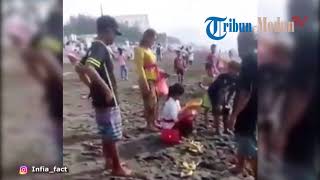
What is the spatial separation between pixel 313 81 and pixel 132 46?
955 millimetres

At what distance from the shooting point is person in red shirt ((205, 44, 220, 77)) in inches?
104

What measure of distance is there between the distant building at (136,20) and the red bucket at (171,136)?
539 millimetres

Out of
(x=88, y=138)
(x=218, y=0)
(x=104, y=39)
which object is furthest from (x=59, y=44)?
(x=218, y=0)

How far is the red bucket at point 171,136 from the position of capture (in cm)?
270

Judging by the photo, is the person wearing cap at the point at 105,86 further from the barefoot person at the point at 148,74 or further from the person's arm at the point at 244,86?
the person's arm at the point at 244,86

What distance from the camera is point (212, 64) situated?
2.67m

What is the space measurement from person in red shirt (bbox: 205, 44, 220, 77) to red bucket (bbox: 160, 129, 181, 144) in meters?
0.35

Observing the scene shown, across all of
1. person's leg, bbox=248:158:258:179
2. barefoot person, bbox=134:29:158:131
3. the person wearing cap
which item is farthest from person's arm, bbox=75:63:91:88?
person's leg, bbox=248:158:258:179

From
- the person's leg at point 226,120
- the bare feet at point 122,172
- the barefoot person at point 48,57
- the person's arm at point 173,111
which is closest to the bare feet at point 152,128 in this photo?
the person's arm at point 173,111

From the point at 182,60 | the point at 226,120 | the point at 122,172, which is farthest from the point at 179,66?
the point at 122,172

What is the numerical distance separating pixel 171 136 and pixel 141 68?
0.39 m

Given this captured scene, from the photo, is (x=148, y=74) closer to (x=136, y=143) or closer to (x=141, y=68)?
(x=141, y=68)

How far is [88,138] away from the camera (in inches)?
105

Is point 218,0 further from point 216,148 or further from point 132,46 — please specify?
point 216,148
